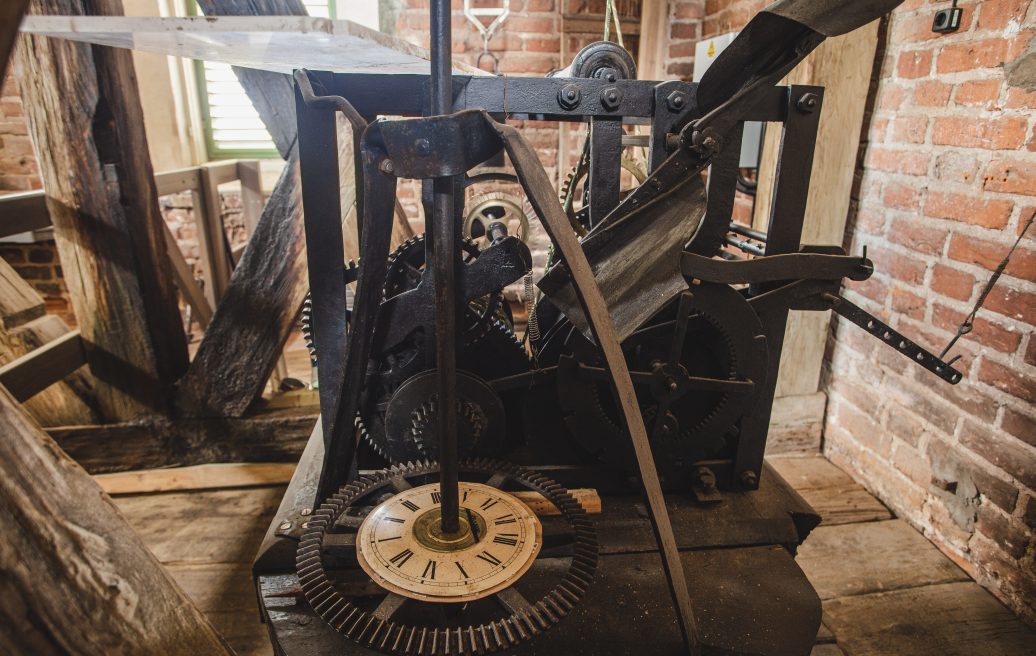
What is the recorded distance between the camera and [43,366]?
1.81m

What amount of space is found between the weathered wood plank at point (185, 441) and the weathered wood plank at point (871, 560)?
5.54 feet

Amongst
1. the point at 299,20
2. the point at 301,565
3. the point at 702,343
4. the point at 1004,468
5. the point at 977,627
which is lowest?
the point at 977,627

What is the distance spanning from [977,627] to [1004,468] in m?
0.42

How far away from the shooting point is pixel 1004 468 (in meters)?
1.64

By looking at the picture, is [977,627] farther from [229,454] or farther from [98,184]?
[98,184]

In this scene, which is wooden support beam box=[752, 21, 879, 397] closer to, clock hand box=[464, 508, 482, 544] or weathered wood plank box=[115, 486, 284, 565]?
clock hand box=[464, 508, 482, 544]

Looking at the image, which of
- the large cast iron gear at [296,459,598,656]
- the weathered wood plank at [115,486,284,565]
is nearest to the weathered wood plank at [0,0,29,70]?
the large cast iron gear at [296,459,598,656]

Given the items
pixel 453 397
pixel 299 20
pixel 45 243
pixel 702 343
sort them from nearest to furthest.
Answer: pixel 299 20, pixel 453 397, pixel 702 343, pixel 45 243

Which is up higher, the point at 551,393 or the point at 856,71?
the point at 856,71

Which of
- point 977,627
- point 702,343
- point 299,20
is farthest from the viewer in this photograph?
point 977,627

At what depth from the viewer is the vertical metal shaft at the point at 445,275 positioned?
793 millimetres

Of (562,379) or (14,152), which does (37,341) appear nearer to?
(562,379)

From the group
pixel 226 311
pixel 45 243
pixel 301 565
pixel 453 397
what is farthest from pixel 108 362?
pixel 45 243

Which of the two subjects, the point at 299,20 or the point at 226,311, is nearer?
the point at 299,20
